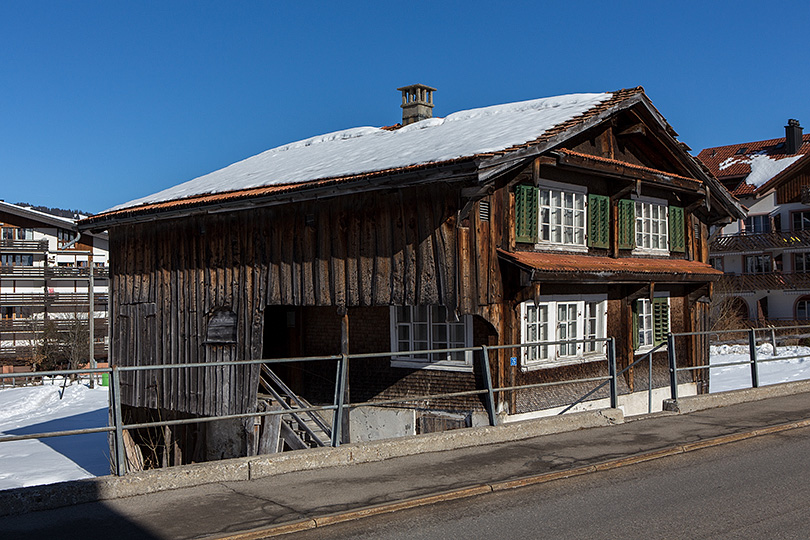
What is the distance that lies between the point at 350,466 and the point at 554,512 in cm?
264

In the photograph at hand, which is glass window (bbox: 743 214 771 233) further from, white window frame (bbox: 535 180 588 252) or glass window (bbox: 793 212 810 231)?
white window frame (bbox: 535 180 588 252)

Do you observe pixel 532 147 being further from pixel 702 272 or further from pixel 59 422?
pixel 59 422

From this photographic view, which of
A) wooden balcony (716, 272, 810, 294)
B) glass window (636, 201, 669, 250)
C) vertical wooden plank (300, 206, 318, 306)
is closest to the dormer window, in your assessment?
glass window (636, 201, 669, 250)

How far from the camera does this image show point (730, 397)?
1389 centimetres

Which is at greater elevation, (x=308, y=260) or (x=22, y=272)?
(x=22, y=272)

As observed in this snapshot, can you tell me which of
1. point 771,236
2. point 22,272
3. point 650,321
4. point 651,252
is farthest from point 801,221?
point 22,272

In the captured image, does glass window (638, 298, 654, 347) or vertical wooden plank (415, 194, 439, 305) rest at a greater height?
vertical wooden plank (415, 194, 439, 305)

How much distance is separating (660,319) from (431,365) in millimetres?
6694

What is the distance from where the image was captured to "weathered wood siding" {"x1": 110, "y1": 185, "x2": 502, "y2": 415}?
48.0 feet

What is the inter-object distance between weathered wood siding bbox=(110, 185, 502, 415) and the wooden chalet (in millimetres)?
39

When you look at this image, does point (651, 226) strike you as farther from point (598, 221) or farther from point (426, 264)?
point (426, 264)

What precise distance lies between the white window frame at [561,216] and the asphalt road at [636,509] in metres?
7.50

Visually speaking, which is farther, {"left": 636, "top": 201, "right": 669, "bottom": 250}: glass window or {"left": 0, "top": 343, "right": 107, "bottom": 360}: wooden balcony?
{"left": 0, "top": 343, "right": 107, "bottom": 360}: wooden balcony

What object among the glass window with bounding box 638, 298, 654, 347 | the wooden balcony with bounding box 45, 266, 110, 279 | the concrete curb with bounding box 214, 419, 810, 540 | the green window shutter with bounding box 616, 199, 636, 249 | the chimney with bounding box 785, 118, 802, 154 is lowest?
the concrete curb with bounding box 214, 419, 810, 540
